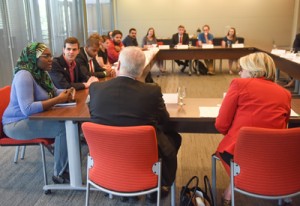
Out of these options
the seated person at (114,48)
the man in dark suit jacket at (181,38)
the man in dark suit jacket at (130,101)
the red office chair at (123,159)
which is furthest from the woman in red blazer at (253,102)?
the man in dark suit jacket at (181,38)

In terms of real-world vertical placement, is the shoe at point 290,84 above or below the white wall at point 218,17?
below

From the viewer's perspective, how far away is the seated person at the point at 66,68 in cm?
298

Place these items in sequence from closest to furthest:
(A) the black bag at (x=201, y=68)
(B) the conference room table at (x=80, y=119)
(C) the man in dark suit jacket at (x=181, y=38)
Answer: (B) the conference room table at (x=80, y=119) < (A) the black bag at (x=201, y=68) < (C) the man in dark suit jacket at (x=181, y=38)

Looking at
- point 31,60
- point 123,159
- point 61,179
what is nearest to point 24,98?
point 31,60

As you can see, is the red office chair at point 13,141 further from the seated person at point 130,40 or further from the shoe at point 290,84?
the seated person at point 130,40

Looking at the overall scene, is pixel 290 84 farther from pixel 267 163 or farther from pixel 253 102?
pixel 267 163

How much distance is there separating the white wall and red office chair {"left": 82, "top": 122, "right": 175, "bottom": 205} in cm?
1081

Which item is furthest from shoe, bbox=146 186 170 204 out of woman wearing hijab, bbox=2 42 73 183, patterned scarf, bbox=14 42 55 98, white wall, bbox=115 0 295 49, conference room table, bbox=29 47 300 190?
white wall, bbox=115 0 295 49

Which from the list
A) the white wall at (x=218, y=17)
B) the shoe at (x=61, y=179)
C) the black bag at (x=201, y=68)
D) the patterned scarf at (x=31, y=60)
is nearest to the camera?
the patterned scarf at (x=31, y=60)

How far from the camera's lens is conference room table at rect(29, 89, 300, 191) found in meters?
2.12

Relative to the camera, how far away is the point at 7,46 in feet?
14.7

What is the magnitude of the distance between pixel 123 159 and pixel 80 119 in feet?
1.96

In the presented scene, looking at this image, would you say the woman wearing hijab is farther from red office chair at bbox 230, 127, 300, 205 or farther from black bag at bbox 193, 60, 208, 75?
black bag at bbox 193, 60, 208, 75

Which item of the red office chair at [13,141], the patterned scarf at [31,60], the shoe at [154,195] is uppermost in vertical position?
the patterned scarf at [31,60]
